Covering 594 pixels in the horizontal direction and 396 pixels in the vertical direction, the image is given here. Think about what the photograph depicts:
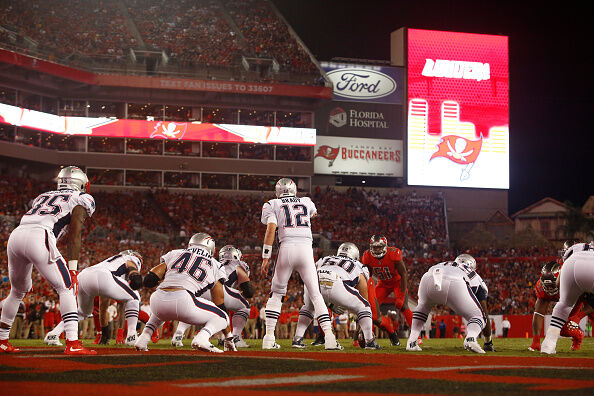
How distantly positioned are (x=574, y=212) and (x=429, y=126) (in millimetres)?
20667

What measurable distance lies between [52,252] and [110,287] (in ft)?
12.7

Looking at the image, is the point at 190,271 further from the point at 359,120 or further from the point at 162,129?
the point at 359,120

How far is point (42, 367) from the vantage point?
662 cm

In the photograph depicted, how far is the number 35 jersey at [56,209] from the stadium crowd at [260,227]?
18.7 m

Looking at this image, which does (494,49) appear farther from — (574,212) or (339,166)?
(574,212)

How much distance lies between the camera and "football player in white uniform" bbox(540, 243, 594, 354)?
31.7 ft

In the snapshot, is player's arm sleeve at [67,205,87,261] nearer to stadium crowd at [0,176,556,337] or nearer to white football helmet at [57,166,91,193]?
white football helmet at [57,166,91,193]

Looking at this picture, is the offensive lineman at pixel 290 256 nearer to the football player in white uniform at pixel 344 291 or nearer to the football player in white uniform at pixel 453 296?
the football player in white uniform at pixel 344 291

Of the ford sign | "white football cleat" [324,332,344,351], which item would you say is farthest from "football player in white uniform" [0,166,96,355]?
the ford sign

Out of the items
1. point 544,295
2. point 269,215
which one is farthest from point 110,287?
point 544,295

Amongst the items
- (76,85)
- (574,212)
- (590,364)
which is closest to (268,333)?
(590,364)

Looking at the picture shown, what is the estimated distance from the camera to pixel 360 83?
4484 cm

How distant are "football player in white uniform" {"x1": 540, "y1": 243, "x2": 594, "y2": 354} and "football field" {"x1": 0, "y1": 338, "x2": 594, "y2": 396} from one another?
73.0 inches

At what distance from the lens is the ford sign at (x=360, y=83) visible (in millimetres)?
44531
